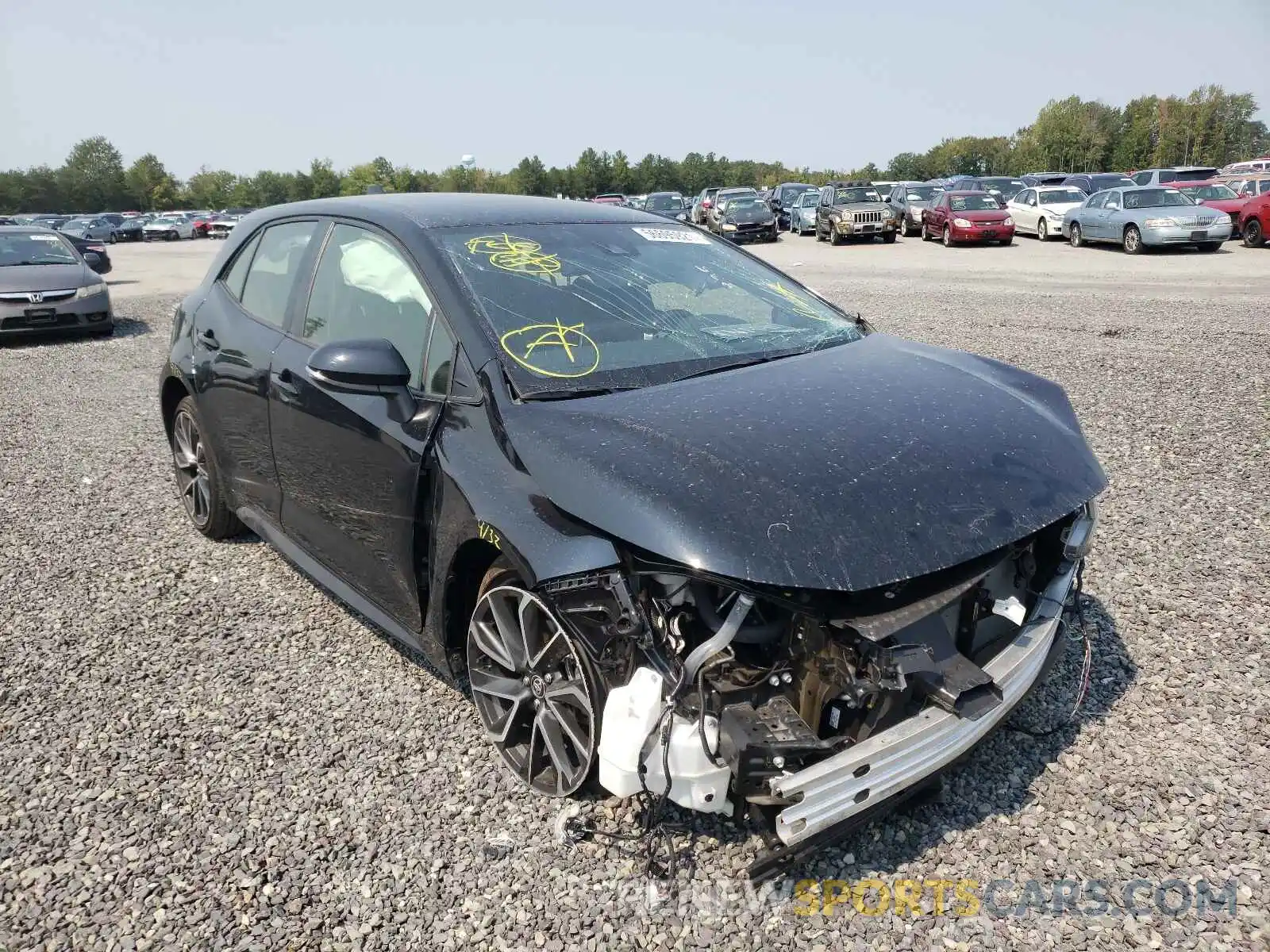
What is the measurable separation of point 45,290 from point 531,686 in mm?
12570

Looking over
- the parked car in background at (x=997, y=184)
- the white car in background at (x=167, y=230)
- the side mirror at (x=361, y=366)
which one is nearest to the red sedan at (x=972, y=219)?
the parked car in background at (x=997, y=184)

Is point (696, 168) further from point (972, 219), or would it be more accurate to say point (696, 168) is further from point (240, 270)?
point (240, 270)

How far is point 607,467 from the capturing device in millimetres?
2453

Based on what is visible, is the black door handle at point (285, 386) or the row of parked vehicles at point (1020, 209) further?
the row of parked vehicles at point (1020, 209)

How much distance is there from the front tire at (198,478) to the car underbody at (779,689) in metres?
2.92

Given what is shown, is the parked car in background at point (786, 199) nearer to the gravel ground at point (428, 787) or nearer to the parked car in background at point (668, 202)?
the parked car in background at point (668, 202)

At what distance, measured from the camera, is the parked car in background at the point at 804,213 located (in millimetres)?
30359

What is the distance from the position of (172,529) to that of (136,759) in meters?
2.46

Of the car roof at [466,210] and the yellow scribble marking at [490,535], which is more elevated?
the car roof at [466,210]

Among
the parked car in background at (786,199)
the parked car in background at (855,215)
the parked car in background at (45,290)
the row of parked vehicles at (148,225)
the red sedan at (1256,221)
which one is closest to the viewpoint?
the parked car in background at (45,290)

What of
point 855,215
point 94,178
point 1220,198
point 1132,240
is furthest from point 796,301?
point 94,178

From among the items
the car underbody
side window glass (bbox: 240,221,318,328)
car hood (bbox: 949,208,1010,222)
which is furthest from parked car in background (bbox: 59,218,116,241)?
the car underbody

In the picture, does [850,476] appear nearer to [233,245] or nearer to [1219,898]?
[1219,898]

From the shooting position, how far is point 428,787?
9.65ft
